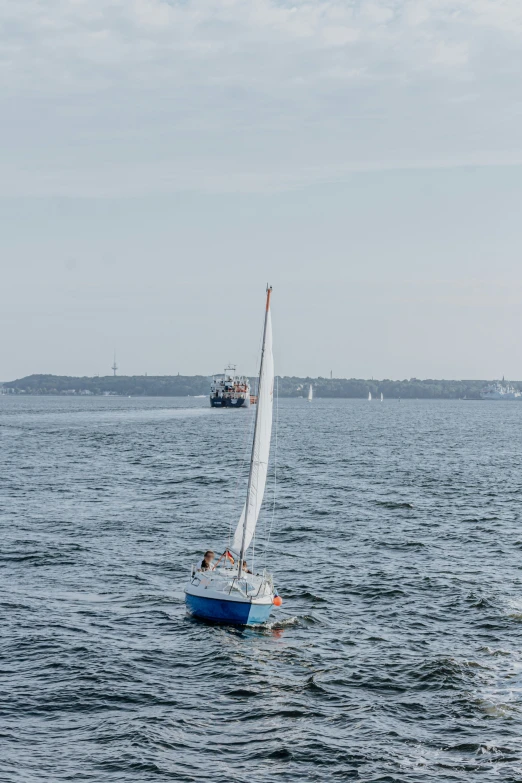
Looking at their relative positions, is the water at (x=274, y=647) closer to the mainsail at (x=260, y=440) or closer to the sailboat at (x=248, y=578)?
the sailboat at (x=248, y=578)

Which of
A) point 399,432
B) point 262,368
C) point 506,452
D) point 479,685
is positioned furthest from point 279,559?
point 399,432

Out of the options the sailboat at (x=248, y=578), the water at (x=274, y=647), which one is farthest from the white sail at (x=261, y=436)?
the water at (x=274, y=647)

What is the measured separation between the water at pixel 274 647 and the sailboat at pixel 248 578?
77 centimetres

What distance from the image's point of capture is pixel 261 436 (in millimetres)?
35406

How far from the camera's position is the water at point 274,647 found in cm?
2300

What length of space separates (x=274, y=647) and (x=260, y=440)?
834 cm

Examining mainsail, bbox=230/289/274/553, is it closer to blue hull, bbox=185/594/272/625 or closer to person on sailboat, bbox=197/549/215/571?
person on sailboat, bbox=197/549/215/571

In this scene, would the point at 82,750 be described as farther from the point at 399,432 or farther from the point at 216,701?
the point at 399,432

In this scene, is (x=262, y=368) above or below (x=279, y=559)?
above

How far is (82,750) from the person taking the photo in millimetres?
23000

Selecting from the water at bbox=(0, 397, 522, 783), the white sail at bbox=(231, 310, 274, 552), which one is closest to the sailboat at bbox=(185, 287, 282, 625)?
the white sail at bbox=(231, 310, 274, 552)

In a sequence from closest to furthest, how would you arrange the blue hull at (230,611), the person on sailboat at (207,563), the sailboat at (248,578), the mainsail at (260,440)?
the blue hull at (230,611), the sailboat at (248,578), the mainsail at (260,440), the person on sailboat at (207,563)

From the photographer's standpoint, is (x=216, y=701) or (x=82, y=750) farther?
(x=216, y=701)

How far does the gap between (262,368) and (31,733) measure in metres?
16.5
